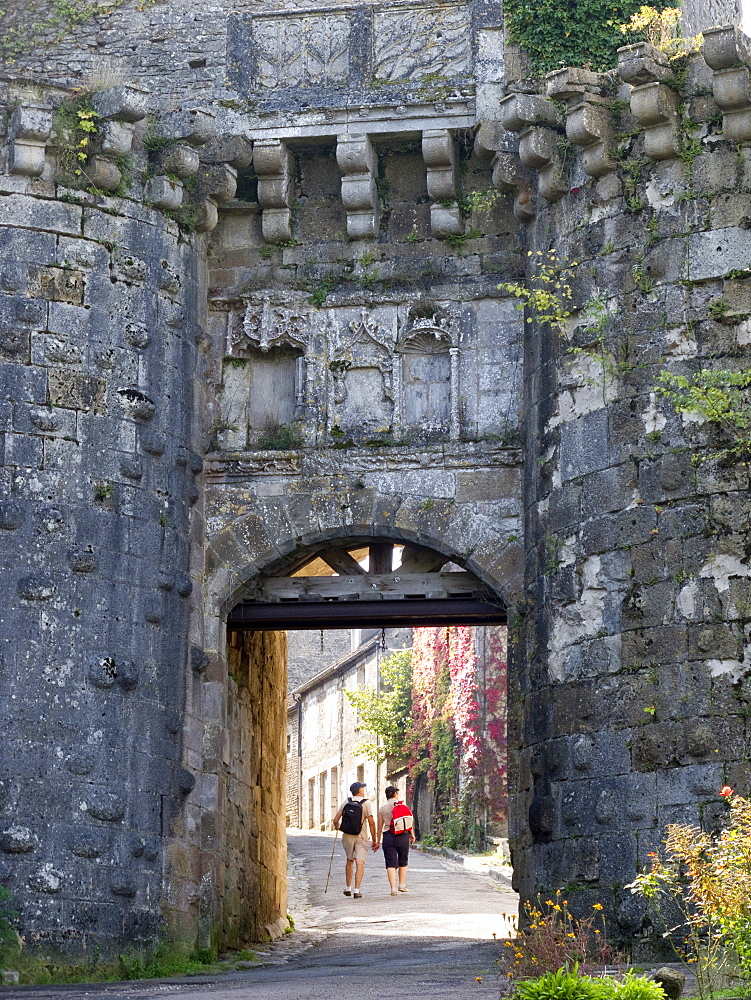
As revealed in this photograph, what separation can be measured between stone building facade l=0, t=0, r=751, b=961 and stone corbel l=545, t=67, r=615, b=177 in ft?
0.07

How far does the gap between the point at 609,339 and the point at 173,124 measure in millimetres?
3586

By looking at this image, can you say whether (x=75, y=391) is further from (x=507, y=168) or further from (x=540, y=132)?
(x=540, y=132)

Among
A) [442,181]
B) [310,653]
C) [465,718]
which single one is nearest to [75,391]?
[442,181]

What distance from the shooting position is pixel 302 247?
13.9m

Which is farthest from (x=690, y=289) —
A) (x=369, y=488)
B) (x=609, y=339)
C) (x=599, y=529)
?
(x=369, y=488)

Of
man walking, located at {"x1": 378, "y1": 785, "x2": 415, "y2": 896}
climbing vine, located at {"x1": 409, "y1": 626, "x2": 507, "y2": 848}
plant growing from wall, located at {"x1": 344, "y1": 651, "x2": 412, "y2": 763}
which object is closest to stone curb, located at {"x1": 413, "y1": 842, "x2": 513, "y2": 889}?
climbing vine, located at {"x1": 409, "y1": 626, "x2": 507, "y2": 848}

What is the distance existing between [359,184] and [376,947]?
5.70m

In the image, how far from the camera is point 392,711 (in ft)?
102

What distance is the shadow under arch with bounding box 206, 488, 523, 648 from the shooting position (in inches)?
513

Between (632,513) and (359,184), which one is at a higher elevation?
(359,184)

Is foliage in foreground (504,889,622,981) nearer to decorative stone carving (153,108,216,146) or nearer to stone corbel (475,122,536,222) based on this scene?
stone corbel (475,122,536,222)

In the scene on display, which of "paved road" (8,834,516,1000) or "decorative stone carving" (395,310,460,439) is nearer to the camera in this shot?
"paved road" (8,834,516,1000)

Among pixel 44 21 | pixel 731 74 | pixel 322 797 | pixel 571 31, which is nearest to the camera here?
pixel 731 74

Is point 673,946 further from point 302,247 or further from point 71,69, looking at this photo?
point 71,69
